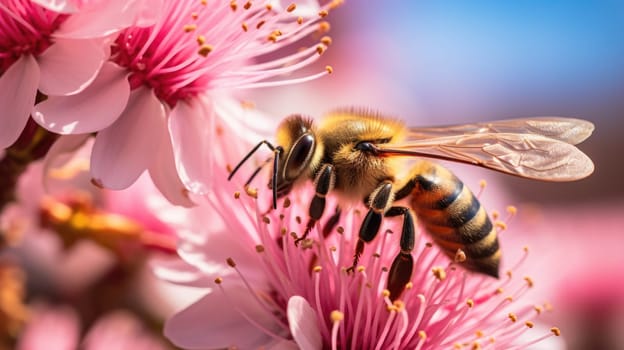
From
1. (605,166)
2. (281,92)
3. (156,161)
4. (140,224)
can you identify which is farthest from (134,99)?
(605,166)

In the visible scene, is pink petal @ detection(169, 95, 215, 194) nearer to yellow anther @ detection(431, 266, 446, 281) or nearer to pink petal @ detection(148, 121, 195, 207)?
pink petal @ detection(148, 121, 195, 207)

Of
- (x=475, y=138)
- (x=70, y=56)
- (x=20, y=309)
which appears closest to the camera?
(x=70, y=56)

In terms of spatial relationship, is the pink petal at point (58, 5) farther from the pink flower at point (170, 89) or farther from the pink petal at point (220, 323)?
the pink petal at point (220, 323)

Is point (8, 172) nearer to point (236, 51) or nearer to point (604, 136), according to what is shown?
point (236, 51)

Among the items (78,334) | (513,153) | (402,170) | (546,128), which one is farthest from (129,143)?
(78,334)

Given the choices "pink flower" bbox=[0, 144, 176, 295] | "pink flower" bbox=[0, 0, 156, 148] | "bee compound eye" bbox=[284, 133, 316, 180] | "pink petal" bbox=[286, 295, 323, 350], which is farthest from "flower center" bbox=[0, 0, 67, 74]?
"pink petal" bbox=[286, 295, 323, 350]

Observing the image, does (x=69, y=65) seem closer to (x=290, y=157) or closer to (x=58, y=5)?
(x=58, y=5)
